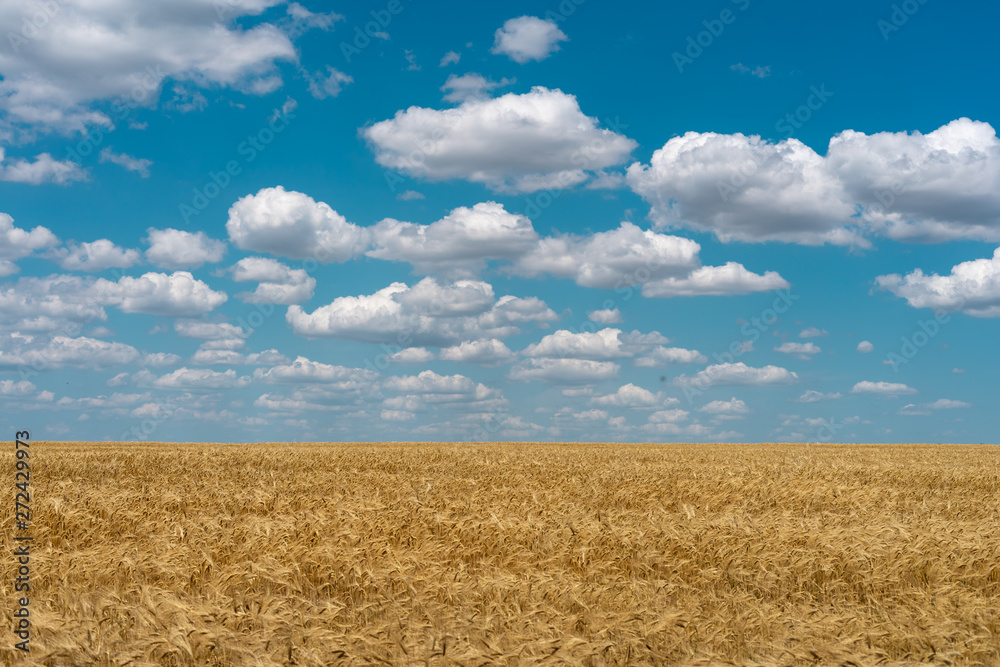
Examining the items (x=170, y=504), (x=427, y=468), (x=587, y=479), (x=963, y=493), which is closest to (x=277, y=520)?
(x=170, y=504)

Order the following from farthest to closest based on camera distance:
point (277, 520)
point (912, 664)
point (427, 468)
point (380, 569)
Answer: point (427, 468) → point (277, 520) → point (380, 569) → point (912, 664)

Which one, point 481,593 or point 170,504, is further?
point 170,504

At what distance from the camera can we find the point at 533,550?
8391mm

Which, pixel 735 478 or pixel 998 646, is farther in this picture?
pixel 735 478

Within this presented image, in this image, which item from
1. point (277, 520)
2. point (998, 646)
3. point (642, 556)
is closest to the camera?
point (998, 646)

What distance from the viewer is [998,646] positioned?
17.0 feet

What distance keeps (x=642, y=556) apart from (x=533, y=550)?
1.37 m

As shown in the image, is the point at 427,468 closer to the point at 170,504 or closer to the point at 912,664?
the point at 170,504

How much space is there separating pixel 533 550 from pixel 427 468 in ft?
40.1

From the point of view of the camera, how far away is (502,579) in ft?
21.6

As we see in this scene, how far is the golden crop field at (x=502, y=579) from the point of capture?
4.82 metres

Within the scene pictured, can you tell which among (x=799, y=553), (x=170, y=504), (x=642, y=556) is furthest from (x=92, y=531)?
(x=799, y=553)

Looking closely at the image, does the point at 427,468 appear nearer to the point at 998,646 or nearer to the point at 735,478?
the point at 735,478

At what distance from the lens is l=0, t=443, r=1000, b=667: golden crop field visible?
15.8ft
